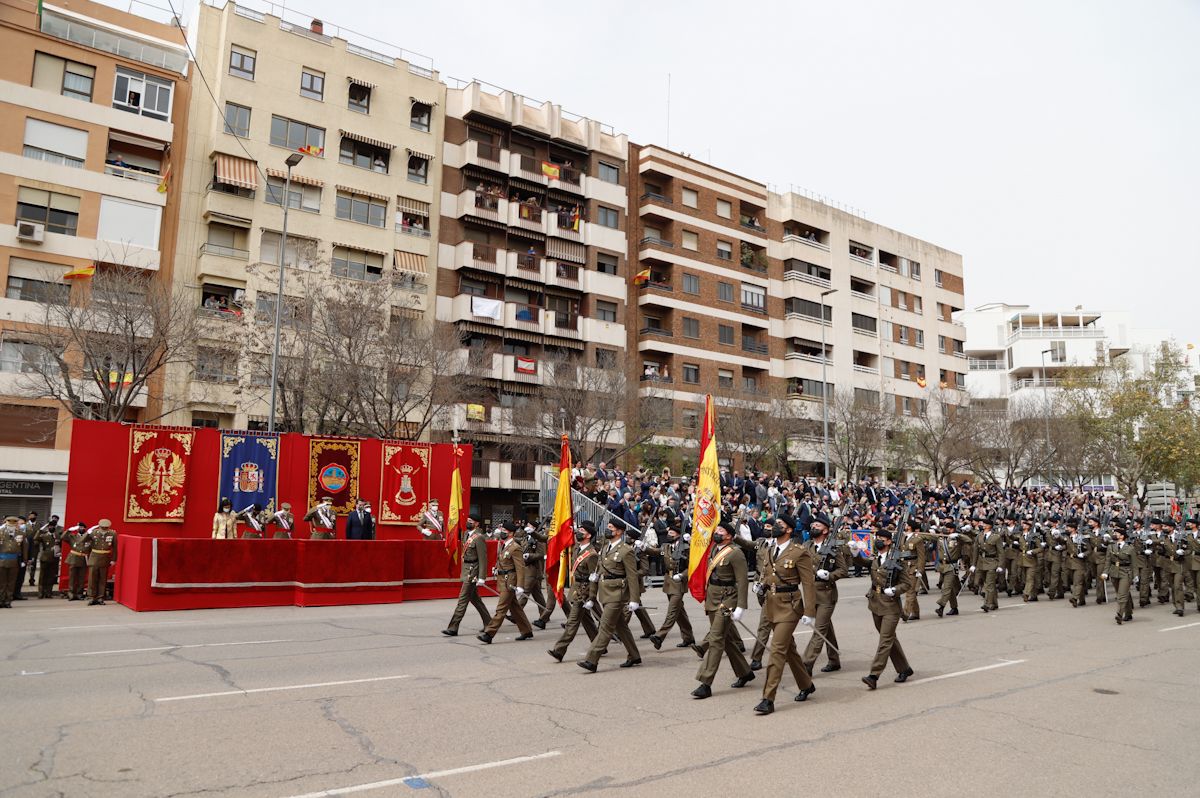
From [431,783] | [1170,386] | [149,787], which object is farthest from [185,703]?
[1170,386]

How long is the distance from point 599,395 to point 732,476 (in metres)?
9.79

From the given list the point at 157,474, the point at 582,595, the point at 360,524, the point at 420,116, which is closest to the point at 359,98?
the point at 420,116

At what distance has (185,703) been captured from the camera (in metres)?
8.38

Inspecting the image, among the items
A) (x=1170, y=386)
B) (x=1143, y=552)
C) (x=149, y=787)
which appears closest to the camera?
(x=149, y=787)

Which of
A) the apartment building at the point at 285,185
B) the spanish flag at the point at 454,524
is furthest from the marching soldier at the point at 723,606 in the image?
the apartment building at the point at 285,185

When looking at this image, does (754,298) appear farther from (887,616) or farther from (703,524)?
(887,616)

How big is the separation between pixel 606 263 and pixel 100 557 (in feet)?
108

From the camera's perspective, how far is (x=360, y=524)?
68.4 feet

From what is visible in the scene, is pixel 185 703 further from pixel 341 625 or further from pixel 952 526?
pixel 952 526

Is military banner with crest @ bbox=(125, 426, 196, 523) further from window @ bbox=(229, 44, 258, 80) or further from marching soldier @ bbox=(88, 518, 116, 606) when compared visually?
window @ bbox=(229, 44, 258, 80)

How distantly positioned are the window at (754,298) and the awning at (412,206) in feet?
67.6

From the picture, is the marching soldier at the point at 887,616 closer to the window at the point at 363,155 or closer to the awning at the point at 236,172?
the awning at the point at 236,172

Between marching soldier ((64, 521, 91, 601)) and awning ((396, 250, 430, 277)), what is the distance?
22.3 meters

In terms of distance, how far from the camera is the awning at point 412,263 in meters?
39.1
